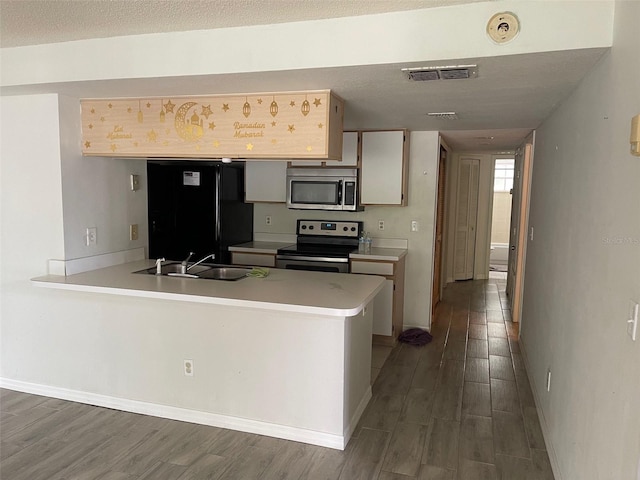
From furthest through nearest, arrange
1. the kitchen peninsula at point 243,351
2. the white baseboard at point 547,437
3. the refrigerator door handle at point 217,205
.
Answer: the refrigerator door handle at point 217,205
the kitchen peninsula at point 243,351
the white baseboard at point 547,437

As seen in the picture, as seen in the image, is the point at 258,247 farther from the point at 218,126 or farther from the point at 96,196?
the point at 218,126

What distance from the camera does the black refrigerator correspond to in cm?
432

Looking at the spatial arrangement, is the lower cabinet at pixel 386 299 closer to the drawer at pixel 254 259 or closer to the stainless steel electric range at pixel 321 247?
the stainless steel electric range at pixel 321 247

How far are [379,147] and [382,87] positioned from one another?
2.00 m

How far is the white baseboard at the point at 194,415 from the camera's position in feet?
8.95

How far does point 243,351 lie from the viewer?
9.29 feet

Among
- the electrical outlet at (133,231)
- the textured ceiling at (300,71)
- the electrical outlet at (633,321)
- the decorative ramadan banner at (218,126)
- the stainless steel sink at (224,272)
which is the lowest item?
the stainless steel sink at (224,272)

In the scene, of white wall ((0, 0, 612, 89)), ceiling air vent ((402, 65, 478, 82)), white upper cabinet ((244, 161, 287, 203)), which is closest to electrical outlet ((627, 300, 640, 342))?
white wall ((0, 0, 612, 89))

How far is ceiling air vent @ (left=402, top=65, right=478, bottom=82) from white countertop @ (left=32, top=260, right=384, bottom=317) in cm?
119

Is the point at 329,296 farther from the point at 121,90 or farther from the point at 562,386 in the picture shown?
the point at 121,90

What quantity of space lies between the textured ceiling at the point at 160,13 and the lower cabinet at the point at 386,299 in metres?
2.63

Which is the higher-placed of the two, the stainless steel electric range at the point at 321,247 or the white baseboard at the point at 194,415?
the stainless steel electric range at the point at 321,247

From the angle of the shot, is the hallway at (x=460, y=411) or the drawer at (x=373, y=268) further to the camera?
the drawer at (x=373, y=268)

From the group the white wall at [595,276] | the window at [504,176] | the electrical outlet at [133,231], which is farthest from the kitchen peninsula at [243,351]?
the window at [504,176]
